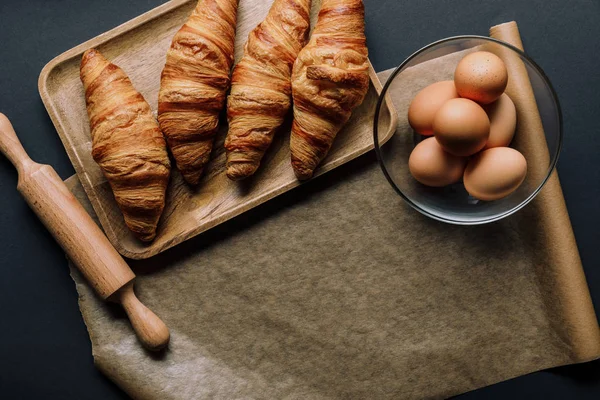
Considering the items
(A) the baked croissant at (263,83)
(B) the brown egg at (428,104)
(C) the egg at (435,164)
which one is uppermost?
(A) the baked croissant at (263,83)

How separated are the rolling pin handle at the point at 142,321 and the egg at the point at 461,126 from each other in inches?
30.2

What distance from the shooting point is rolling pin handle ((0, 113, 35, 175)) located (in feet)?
4.33

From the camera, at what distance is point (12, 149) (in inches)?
52.3

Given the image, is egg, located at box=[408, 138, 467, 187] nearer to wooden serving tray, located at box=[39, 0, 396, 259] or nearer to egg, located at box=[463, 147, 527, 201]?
egg, located at box=[463, 147, 527, 201]

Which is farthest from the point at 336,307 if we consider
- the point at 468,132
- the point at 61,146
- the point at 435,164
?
the point at 61,146

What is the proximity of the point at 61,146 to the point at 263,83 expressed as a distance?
0.55 meters

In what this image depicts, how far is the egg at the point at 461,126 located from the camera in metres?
1.07

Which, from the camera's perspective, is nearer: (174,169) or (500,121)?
(500,121)

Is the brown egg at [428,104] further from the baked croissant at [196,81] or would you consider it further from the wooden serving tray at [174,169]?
the baked croissant at [196,81]

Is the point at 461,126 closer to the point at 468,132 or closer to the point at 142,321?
the point at 468,132

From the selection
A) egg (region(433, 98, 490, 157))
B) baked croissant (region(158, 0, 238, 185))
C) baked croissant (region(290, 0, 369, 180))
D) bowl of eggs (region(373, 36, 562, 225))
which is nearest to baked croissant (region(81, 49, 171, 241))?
baked croissant (region(158, 0, 238, 185))

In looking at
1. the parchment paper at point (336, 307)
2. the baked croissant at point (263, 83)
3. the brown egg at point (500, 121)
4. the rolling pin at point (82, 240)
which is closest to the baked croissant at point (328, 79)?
the baked croissant at point (263, 83)

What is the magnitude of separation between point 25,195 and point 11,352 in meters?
0.42

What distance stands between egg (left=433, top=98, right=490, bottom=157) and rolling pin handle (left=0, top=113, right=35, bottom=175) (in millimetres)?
934
